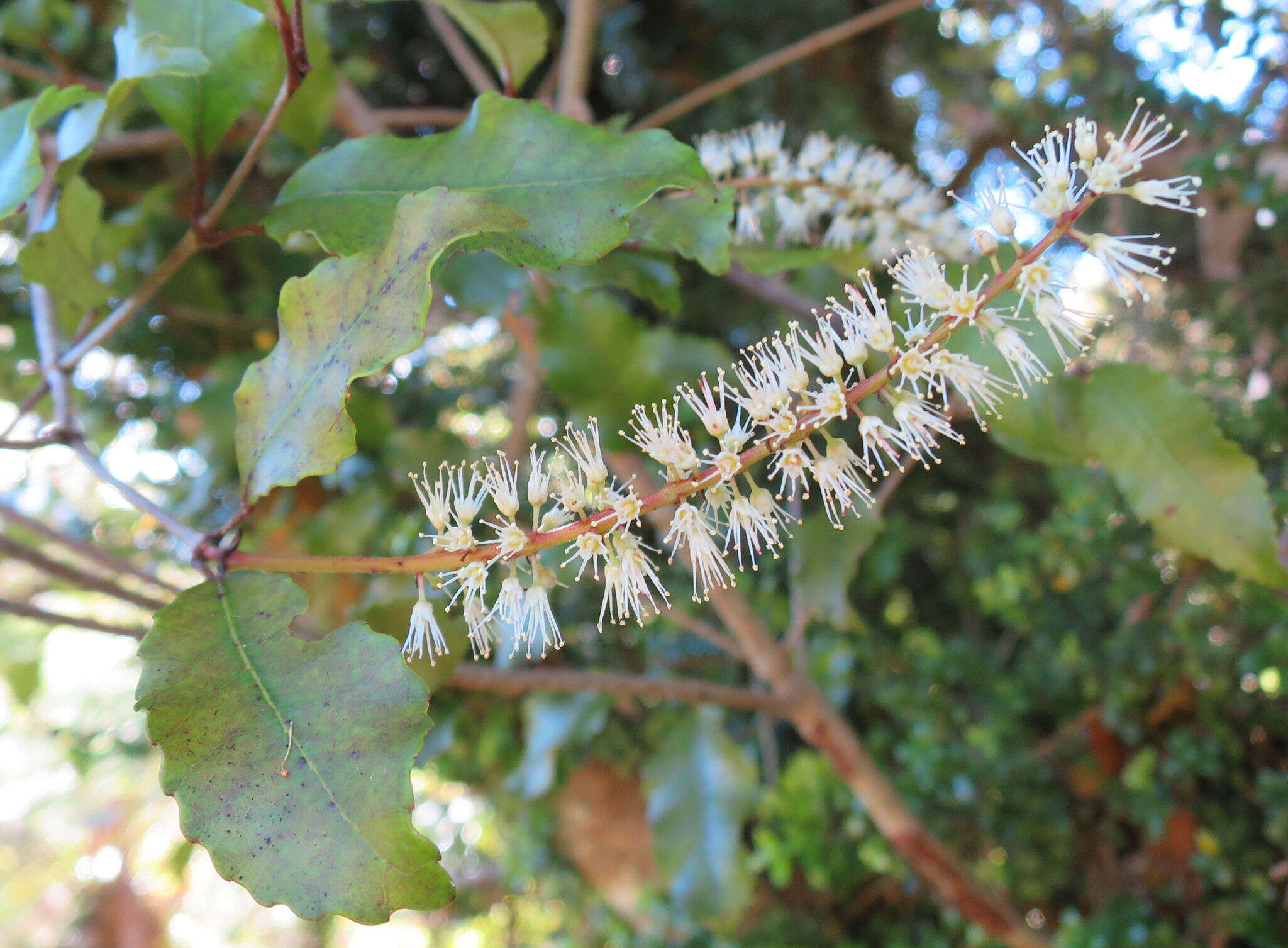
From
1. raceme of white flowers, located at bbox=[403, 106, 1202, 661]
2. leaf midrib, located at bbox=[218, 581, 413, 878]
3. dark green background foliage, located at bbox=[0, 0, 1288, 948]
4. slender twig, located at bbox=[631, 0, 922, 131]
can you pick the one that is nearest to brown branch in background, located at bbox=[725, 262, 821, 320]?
dark green background foliage, located at bbox=[0, 0, 1288, 948]

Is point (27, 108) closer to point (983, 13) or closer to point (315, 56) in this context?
point (315, 56)

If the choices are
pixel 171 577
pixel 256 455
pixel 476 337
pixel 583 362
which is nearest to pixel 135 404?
pixel 171 577

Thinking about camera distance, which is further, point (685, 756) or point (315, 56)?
point (685, 756)

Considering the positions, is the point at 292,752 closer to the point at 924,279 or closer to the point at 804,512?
the point at 924,279

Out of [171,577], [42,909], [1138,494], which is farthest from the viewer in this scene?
[42,909]

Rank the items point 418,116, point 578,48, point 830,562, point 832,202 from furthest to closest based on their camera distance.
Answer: point 418,116
point 578,48
point 830,562
point 832,202

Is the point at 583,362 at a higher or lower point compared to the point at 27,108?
lower

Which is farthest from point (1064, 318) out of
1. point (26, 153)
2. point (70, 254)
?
point (70, 254)
